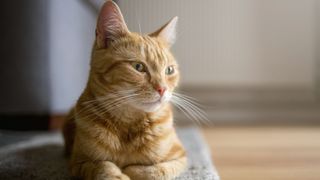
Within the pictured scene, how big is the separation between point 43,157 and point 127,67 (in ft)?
1.87

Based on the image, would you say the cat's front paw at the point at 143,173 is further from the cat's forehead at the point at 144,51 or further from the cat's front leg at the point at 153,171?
the cat's forehead at the point at 144,51

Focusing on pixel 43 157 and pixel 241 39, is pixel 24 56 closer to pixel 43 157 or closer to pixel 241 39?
pixel 43 157

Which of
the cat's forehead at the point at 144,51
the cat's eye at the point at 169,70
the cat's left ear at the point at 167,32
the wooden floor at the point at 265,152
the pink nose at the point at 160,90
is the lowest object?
the wooden floor at the point at 265,152

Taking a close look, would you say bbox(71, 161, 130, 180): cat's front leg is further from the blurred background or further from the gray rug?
the blurred background

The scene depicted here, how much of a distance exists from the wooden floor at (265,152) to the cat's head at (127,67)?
39cm

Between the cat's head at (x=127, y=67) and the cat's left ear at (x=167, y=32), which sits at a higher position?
the cat's left ear at (x=167, y=32)

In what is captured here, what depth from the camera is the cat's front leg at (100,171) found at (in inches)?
41.0

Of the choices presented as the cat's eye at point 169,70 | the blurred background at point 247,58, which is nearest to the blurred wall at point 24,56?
the blurred background at point 247,58

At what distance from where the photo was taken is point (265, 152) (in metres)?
1.69

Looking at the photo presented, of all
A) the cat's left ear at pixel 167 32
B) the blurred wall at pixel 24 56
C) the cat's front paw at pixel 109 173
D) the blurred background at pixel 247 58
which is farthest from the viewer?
the blurred background at pixel 247 58

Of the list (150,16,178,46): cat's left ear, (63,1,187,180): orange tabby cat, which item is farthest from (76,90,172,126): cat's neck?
(150,16,178,46): cat's left ear

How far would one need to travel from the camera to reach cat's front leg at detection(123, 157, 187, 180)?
109 cm

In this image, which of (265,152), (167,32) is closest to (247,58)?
(265,152)

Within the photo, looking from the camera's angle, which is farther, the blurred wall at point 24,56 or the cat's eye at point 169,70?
the blurred wall at point 24,56
